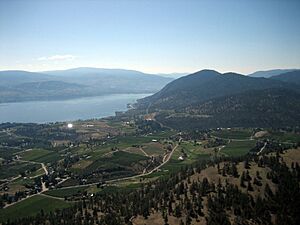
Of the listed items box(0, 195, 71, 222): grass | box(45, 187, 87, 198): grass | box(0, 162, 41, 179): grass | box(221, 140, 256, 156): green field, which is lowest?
box(0, 195, 71, 222): grass

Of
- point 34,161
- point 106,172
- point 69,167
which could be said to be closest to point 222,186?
point 106,172

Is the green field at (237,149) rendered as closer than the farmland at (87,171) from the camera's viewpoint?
No

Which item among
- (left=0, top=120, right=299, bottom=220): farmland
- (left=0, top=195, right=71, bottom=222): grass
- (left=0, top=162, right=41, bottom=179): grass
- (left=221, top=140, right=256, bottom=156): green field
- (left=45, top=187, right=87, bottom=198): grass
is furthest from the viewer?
(left=221, top=140, right=256, bottom=156): green field

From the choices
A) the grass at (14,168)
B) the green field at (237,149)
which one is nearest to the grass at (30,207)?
the grass at (14,168)

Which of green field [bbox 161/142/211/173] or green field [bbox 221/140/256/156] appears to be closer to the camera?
green field [bbox 161/142/211/173]

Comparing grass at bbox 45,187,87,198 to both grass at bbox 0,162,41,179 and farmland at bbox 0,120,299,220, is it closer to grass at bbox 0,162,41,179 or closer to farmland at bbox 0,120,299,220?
farmland at bbox 0,120,299,220

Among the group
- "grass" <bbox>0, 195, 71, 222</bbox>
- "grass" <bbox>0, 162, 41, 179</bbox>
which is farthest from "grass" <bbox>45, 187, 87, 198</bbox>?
"grass" <bbox>0, 162, 41, 179</bbox>

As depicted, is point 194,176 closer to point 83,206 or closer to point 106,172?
point 83,206

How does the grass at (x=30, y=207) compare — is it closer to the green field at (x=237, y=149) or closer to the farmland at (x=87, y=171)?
the farmland at (x=87, y=171)
